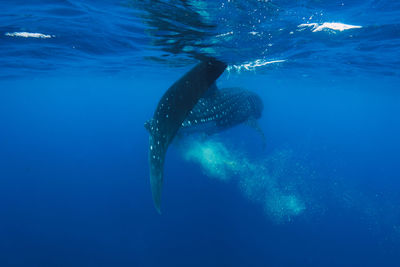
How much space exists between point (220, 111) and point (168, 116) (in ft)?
17.4

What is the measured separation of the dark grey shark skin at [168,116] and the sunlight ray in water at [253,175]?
14523mm

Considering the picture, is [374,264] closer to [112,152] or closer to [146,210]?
[146,210]

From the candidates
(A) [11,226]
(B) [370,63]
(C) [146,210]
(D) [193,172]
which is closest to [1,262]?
(A) [11,226]

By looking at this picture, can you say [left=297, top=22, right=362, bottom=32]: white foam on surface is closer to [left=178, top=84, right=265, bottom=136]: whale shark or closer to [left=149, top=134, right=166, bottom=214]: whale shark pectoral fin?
[left=178, top=84, right=265, bottom=136]: whale shark

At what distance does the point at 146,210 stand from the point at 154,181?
15.5m

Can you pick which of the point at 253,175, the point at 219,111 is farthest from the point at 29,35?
the point at 253,175

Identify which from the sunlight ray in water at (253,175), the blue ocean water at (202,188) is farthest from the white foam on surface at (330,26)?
the sunlight ray in water at (253,175)

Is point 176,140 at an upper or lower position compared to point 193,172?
upper

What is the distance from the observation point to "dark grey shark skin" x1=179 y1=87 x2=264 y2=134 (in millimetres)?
6723

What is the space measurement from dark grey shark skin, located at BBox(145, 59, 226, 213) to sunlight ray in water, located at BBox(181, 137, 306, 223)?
14523 mm

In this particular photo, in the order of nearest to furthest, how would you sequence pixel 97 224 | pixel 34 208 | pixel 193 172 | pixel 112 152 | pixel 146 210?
1. pixel 97 224
2. pixel 146 210
3. pixel 34 208
4. pixel 193 172
5. pixel 112 152

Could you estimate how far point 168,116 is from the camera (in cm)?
254

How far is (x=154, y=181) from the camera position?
225cm

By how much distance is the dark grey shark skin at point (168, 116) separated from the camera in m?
2.30
